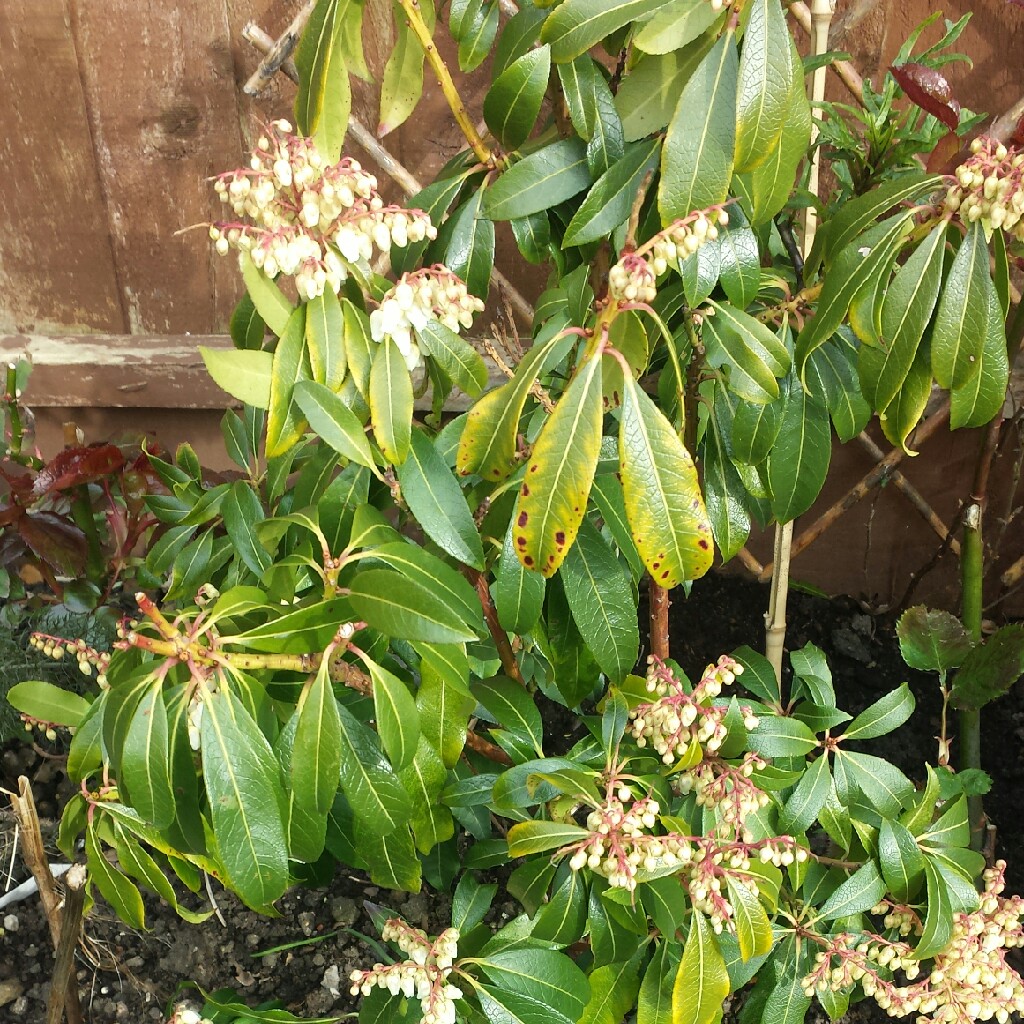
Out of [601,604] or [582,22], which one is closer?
[582,22]

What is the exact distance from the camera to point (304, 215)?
0.56 m

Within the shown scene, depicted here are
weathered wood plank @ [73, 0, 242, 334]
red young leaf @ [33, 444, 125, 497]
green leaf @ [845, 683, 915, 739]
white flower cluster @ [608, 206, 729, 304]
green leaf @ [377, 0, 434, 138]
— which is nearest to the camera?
white flower cluster @ [608, 206, 729, 304]

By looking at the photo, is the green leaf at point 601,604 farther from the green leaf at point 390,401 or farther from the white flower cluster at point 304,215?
the white flower cluster at point 304,215

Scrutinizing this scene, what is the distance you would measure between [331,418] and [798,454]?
47 cm

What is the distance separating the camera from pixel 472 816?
0.95 metres

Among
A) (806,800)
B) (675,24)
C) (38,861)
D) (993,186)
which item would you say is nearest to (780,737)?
(806,800)

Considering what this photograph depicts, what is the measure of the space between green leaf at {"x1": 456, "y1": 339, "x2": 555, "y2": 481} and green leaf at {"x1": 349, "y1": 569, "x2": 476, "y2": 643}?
0.39ft

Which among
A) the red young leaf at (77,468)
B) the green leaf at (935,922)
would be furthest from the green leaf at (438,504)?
the red young leaf at (77,468)

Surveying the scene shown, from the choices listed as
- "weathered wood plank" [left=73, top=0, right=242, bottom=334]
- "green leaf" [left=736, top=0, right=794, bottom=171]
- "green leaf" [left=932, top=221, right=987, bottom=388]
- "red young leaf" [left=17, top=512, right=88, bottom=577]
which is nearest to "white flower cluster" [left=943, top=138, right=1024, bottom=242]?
"green leaf" [left=932, top=221, right=987, bottom=388]

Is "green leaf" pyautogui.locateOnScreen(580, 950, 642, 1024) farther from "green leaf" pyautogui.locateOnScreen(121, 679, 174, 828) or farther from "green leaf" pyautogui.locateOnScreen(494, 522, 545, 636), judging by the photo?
"green leaf" pyautogui.locateOnScreen(121, 679, 174, 828)

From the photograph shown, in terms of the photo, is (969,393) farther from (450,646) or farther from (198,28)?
(198,28)

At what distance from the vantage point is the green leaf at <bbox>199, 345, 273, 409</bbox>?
1.91 feet

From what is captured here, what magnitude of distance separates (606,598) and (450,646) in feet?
0.52

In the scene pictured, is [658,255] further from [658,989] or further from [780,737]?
[658,989]
